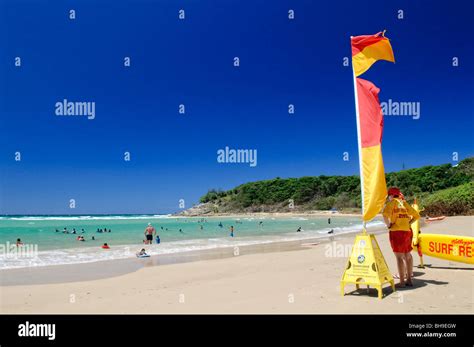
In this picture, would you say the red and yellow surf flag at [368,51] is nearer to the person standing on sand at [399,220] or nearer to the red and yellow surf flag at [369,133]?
the red and yellow surf flag at [369,133]

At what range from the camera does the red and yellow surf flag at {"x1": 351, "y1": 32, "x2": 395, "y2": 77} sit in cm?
688

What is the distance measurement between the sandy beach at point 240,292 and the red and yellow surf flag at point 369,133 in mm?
1602

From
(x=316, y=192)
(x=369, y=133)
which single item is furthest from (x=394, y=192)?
(x=316, y=192)

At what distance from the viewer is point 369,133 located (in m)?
6.57

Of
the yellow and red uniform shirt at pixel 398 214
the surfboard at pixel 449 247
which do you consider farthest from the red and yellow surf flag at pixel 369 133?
the surfboard at pixel 449 247

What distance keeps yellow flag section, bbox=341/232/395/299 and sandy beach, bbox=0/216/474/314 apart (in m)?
0.29

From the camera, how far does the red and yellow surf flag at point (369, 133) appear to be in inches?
255

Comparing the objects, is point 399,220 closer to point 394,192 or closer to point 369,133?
point 394,192

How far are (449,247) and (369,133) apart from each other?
182 inches

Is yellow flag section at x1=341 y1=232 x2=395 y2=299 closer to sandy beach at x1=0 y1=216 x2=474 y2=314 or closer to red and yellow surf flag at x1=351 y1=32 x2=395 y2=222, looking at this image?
sandy beach at x1=0 y1=216 x2=474 y2=314

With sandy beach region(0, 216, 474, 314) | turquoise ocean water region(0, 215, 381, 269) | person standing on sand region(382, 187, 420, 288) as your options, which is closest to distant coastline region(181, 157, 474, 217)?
turquoise ocean water region(0, 215, 381, 269)

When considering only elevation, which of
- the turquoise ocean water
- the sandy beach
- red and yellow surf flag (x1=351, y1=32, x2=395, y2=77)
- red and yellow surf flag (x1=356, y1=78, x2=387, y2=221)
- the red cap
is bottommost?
the turquoise ocean water
